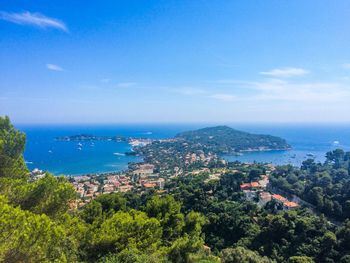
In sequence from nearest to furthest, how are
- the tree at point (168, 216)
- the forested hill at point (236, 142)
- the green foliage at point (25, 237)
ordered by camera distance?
the green foliage at point (25, 237) < the tree at point (168, 216) < the forested hill at point (236, 142)

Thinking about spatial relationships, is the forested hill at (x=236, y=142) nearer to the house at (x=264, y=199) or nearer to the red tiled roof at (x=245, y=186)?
the red tiled roof at (x=245, y=186)

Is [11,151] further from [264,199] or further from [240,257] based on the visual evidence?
[264,199]

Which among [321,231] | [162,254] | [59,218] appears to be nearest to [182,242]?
[162,254]

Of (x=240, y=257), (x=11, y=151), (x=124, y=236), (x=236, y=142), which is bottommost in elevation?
(x=236, y=142)

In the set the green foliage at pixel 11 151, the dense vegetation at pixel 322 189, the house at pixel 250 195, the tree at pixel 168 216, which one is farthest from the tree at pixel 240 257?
the house at pixel 250 195

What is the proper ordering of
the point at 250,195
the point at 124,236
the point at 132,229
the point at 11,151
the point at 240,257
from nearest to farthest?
the point at 124,236
the point at 132,229
the point at 11,151
the point at 240,257
the point at 250,195

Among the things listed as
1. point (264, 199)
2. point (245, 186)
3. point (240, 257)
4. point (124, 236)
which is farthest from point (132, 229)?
point (245, 186)

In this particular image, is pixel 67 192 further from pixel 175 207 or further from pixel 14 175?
pixel 175 207

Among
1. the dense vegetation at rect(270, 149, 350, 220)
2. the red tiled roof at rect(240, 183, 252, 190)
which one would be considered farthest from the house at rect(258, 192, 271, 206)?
the red tiled roof at rect(240, 183, 252, 190)
